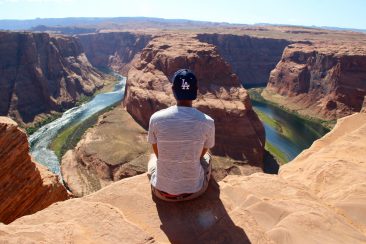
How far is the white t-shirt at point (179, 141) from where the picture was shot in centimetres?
796

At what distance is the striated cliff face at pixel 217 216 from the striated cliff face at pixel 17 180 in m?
12.5

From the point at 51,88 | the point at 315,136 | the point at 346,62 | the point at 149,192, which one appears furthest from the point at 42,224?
the point at 51,88

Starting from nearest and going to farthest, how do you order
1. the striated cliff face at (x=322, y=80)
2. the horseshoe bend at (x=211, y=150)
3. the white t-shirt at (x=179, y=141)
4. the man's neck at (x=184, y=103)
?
the white t-shirt at (x=179, y=141), the man's neck at (x=184, y=103), the horseshoe bend at (x=211, y=150), the striated cliff face at (x=322, y=80)

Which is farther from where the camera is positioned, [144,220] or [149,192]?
[149,192]

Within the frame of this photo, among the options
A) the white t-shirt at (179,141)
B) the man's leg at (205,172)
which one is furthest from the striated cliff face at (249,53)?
the white t-shirt at (179,141)

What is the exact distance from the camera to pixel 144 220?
334 inches

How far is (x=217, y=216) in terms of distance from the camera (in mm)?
8734

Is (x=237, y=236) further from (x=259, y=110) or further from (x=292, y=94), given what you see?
(x=292, y=94)

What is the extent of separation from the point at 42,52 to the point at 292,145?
7934 centimetres

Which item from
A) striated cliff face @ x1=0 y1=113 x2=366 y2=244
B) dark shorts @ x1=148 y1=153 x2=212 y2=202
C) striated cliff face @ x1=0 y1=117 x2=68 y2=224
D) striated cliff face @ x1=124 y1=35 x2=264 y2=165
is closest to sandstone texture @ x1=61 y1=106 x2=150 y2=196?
striated cliff face @ x1=124 y1=35 x2=264 y2=165

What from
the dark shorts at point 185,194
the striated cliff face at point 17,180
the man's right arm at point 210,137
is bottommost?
the striated cliff face at point 17,180

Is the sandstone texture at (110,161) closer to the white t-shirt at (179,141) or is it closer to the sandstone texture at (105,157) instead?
the sandstone texture at (105,157)

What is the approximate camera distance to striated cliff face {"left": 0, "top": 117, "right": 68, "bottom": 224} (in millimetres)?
19578

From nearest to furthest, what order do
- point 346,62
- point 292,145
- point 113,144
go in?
1. point 113,144
2. point 292,145
3. point 346,62
